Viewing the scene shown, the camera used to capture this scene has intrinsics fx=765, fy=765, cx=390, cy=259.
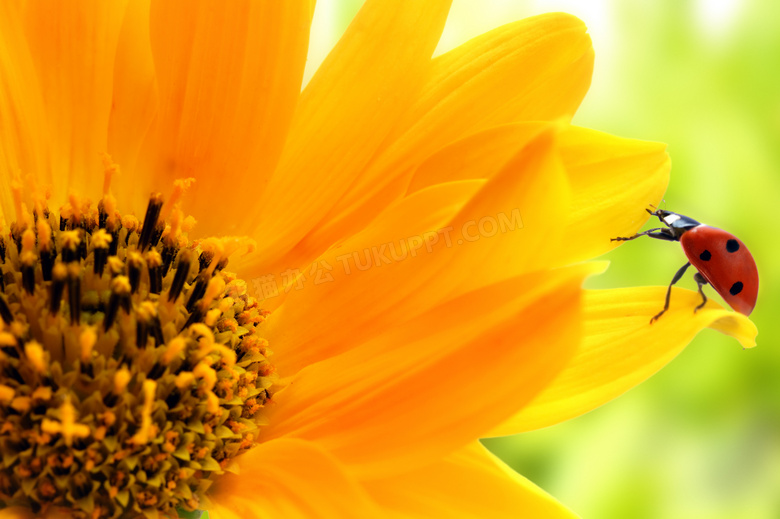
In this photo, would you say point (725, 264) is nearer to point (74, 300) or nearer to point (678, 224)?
point (678, 224)

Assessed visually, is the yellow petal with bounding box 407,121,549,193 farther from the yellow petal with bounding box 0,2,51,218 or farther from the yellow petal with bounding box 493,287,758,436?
the yellow petal with bounding box 0,2,51,218

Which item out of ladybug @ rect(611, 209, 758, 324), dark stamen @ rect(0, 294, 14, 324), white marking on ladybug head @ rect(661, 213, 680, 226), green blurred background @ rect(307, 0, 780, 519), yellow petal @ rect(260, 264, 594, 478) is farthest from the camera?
green blurred background @ rect(307, 0, 780, 519)

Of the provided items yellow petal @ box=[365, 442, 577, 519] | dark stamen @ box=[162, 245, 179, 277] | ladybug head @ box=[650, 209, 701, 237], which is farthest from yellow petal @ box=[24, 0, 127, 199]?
ladybug head @ box=[650, 209, 701, 237]

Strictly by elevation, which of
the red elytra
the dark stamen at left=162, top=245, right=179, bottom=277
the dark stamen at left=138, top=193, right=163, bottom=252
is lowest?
the red elytra

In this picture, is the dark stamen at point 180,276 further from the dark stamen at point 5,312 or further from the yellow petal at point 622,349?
the yellow petal at point 622,349

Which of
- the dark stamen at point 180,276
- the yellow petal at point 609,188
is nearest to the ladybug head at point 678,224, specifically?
the yellow petal at point 609,188

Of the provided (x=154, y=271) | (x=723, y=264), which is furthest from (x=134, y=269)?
(x=723, y=264)
